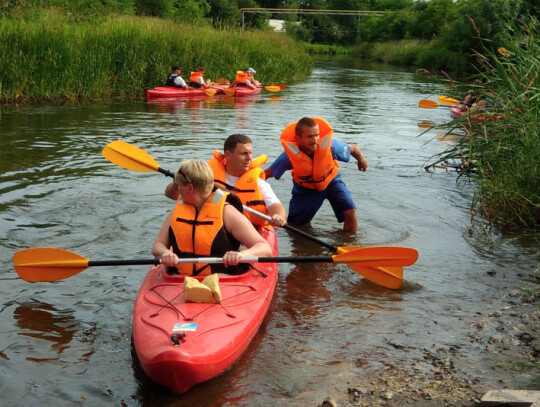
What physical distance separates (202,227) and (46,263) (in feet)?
4.20

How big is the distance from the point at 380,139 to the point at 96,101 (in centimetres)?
696

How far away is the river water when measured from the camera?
3.72 meters

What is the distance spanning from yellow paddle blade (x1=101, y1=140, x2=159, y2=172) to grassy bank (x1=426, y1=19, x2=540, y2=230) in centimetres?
316

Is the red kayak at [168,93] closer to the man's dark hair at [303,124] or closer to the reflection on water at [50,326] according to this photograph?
the man's dark hair at [303,124]

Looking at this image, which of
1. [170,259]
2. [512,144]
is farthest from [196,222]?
[512,144]

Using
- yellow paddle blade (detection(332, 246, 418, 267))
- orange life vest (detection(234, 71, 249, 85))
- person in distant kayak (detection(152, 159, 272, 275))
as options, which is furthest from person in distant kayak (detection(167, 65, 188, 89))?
person in distant kayak (detection(152, 159, 272, 275))

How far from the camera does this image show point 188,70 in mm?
18531

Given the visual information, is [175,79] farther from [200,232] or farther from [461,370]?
[461,370]

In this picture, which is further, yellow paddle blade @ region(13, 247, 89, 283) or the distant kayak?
the distant kayak

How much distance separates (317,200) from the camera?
665 centimetres

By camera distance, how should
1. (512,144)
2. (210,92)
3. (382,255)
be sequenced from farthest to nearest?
(210,92) → (512,144) → (382,255)

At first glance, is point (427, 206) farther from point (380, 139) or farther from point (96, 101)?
point (96, 101)

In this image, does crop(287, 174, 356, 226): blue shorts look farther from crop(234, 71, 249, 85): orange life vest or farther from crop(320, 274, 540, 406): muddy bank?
crop(234, 71, 249, 85): orange life vest

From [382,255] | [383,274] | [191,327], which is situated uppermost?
[382,255]
